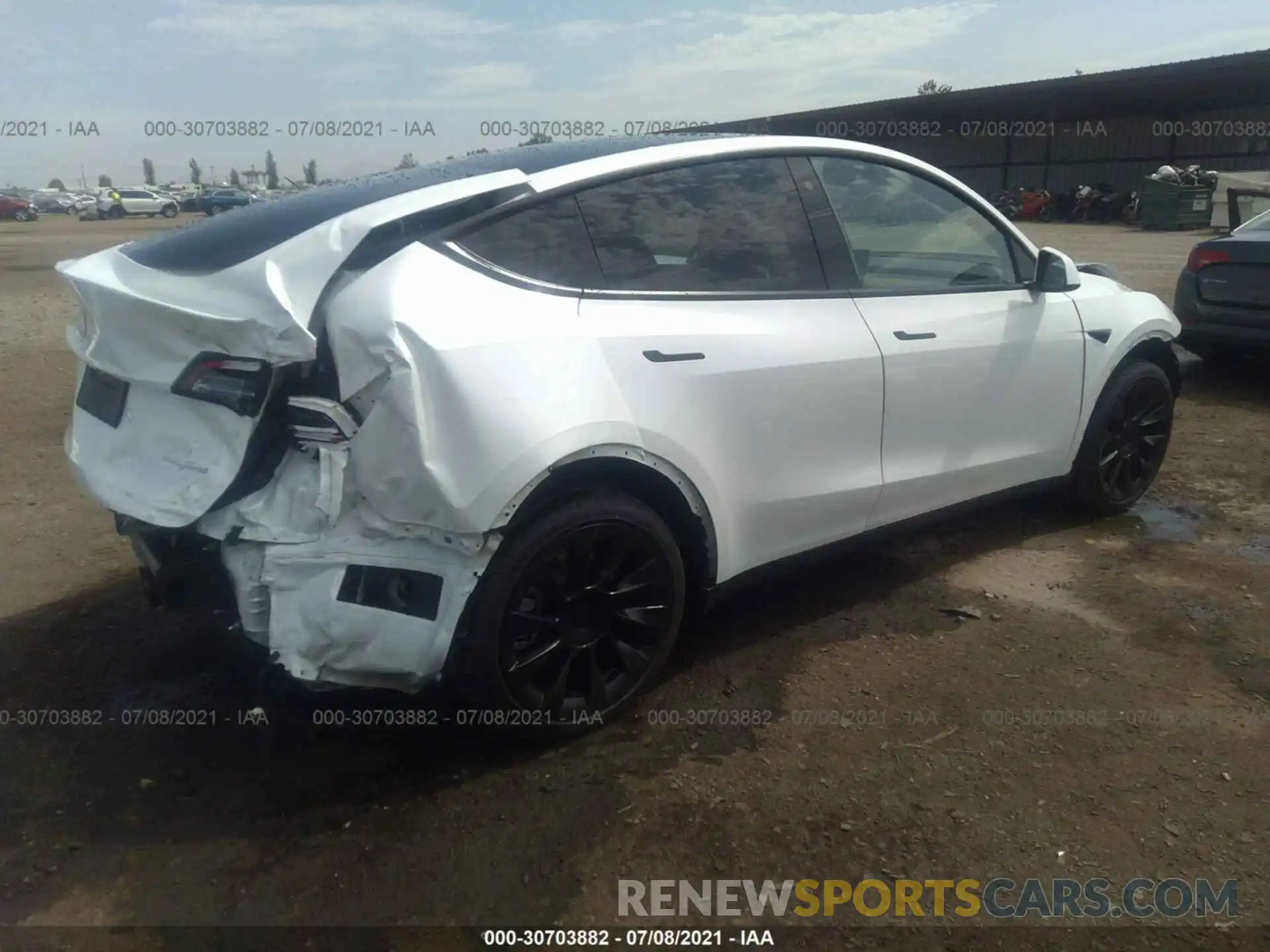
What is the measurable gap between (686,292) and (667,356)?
282 mm

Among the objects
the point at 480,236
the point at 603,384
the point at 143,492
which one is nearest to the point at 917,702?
the point at 603,384

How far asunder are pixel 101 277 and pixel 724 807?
2.30 meters

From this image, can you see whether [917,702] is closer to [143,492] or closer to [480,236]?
[480,236]

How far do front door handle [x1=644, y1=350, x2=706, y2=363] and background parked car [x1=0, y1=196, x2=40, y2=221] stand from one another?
53639 mm

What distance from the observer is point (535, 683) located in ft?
9.32

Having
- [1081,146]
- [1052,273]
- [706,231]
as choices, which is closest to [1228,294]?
[1052,273]

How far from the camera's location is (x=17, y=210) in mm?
46406

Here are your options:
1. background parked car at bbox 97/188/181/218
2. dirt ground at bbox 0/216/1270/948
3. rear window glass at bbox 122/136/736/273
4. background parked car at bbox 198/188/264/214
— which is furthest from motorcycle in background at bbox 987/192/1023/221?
background parked car at bbox 97/188/181/218

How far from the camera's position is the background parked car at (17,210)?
152 feet

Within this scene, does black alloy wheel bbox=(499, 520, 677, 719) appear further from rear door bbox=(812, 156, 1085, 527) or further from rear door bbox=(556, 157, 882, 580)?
rear door bbox=(812, 156, 1085, 527)

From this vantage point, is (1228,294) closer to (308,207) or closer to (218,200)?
(308,207)

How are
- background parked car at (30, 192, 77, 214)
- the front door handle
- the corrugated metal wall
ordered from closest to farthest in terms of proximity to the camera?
1. the front door handle
2. the corrugated metal wall
3. background parked car at (30, 192, 77, 214)
